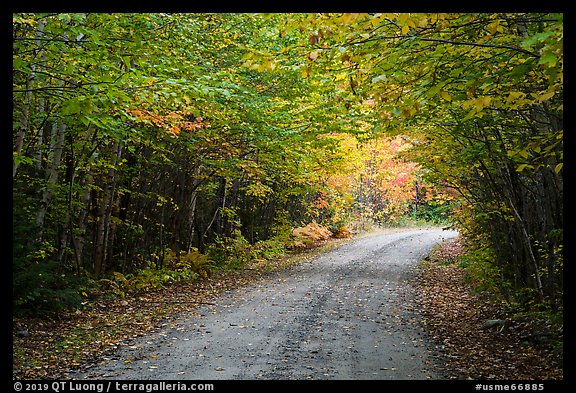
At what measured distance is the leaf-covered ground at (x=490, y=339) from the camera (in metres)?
6.39

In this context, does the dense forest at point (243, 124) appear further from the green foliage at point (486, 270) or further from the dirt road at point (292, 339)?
the dirt road at point (292, 339)

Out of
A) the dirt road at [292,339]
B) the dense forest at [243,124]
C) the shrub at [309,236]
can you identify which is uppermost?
the dense forest at [243,124]

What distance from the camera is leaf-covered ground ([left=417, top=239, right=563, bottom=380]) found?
6387 mm

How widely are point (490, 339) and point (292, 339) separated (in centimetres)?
331

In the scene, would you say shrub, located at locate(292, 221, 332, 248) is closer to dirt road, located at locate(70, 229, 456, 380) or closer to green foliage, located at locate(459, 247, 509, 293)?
dirt road, located at locate(70, 229, 456, 380)

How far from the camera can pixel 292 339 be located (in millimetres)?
7984

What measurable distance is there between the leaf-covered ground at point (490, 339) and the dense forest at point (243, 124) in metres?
0.66

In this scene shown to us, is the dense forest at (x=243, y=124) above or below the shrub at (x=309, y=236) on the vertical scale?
above

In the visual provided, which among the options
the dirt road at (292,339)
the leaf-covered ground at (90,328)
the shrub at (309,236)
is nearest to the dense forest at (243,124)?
the leaf-covered ground at (90,328)

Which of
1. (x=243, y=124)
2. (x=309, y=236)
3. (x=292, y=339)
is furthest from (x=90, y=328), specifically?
(x=309, y=236)

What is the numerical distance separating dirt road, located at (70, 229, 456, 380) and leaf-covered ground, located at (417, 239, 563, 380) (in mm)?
373

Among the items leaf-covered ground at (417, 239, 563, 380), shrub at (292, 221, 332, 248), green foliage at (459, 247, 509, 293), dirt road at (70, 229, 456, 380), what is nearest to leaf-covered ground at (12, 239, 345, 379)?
dirt road at (70, 229, 456, 380)
